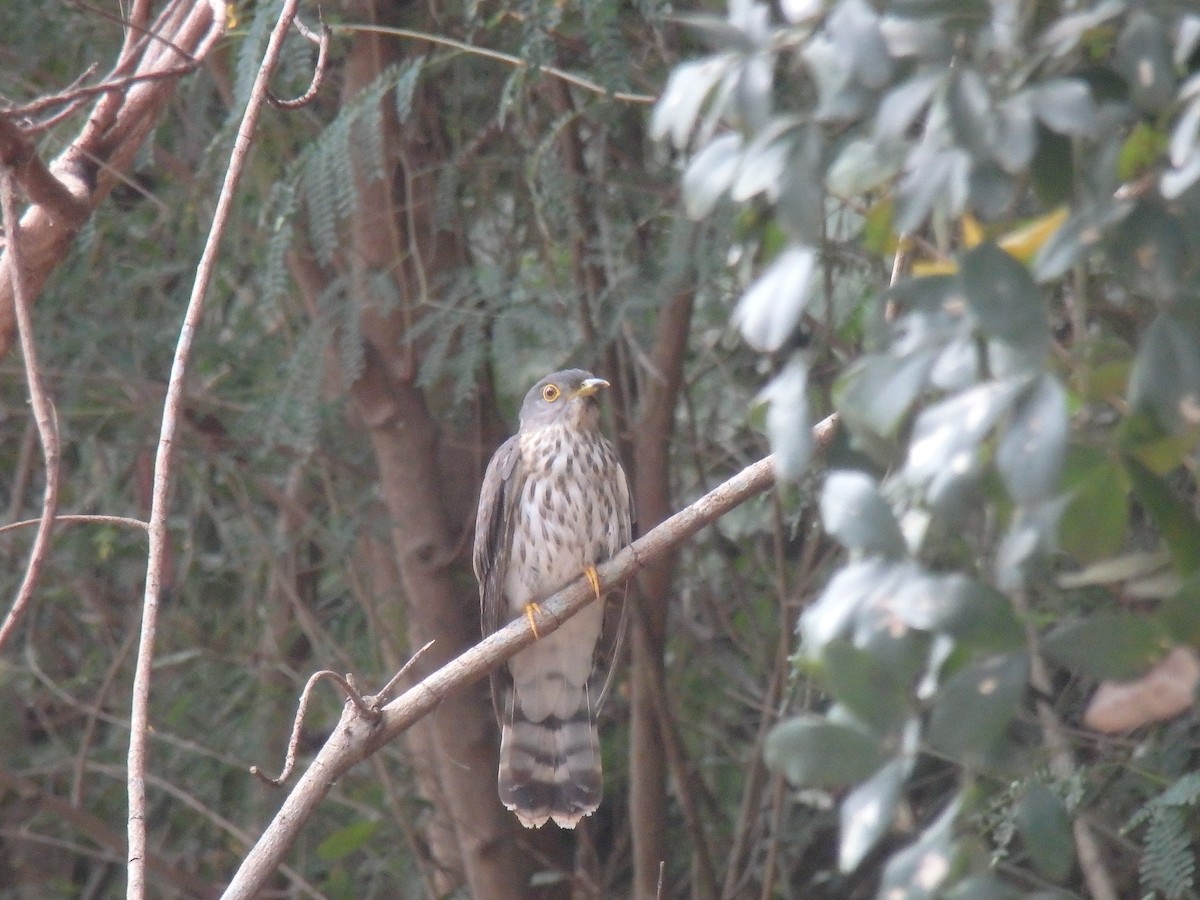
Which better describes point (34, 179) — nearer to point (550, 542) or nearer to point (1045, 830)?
point (550, 542)

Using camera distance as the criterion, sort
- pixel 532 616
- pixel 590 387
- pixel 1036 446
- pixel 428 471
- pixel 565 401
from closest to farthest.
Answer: pixel 1036 446 < pixel 532 616 < pixel 590 387 < pixel 565 401 < pixel 428 471

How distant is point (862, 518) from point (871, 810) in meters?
0.23

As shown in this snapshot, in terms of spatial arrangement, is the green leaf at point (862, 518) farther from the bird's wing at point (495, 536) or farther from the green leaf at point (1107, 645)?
the bird's wing at point (495, 536)

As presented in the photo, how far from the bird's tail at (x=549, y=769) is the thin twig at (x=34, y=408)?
2456 millimetres

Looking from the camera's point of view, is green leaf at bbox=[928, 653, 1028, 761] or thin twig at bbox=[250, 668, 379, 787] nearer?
green leaf at bbox=[928, 653, 1028, 761]

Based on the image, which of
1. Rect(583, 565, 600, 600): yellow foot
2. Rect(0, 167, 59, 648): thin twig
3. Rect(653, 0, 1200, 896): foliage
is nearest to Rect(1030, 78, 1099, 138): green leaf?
Rect(653, 0, 1200, 896): foliage

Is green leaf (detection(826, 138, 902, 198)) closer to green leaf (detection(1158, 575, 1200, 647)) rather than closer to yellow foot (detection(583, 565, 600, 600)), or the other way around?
green leaf (detection(1158, 575, 1200, 647))

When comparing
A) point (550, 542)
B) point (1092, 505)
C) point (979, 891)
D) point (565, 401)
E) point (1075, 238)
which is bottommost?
point (550, 542)

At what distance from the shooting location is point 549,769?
16.5 feet

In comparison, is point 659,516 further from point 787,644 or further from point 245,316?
point 245,316

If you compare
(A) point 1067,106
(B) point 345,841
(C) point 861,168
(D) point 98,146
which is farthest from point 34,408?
(B) point 345,841

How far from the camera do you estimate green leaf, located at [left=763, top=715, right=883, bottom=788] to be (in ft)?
4.14

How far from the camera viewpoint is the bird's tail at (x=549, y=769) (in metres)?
4.95

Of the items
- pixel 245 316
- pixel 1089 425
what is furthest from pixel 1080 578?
pixel 245 316
